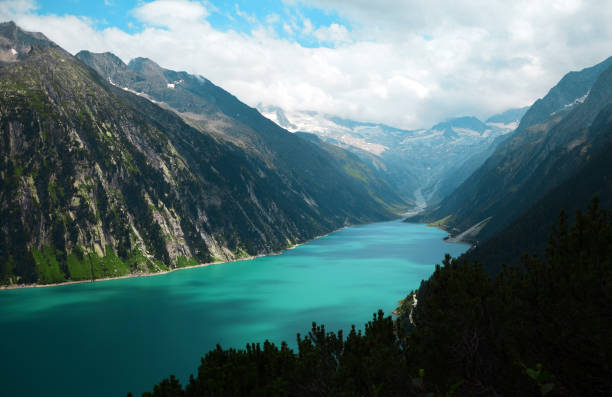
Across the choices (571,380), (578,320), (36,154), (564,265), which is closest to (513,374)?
(571,380)

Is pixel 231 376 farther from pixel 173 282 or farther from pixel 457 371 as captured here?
pixel 173 282

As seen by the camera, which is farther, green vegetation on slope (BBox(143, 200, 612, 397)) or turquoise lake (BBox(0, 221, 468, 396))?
turquoise lake (BBox(0, 221, 468, 396))

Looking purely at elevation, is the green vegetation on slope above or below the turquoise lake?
above

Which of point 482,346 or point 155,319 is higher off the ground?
point 482,346

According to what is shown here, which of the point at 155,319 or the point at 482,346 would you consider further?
the point at 155,319
